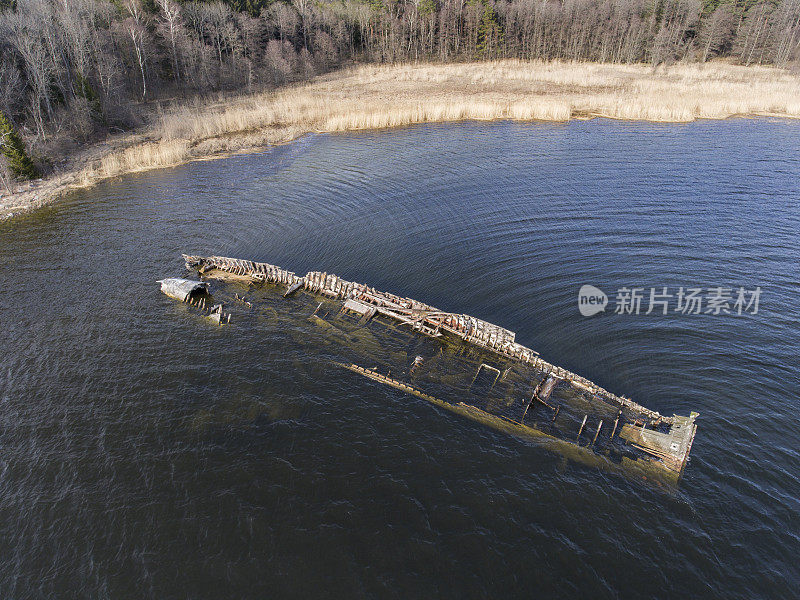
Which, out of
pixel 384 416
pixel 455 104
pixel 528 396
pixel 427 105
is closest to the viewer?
pixel 384 416

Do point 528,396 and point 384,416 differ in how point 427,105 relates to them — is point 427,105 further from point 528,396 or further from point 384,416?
point 384,416

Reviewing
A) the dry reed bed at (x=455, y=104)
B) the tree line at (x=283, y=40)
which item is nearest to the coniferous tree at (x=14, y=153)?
the dry reed bed at (x=455, y=104)

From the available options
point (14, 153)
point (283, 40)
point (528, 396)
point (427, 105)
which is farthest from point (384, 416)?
point (283, 40)

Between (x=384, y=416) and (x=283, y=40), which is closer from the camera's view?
(x=384, y=416)

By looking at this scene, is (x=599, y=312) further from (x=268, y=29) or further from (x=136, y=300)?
(x=268, y=29)

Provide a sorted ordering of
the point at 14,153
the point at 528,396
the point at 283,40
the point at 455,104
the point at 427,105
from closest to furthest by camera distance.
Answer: the point at 528,396, the point at 14,153, the point at 427,105, the point at 455,104, the point at 283,40

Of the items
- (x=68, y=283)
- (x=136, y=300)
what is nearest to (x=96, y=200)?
(x=68, y=283)
